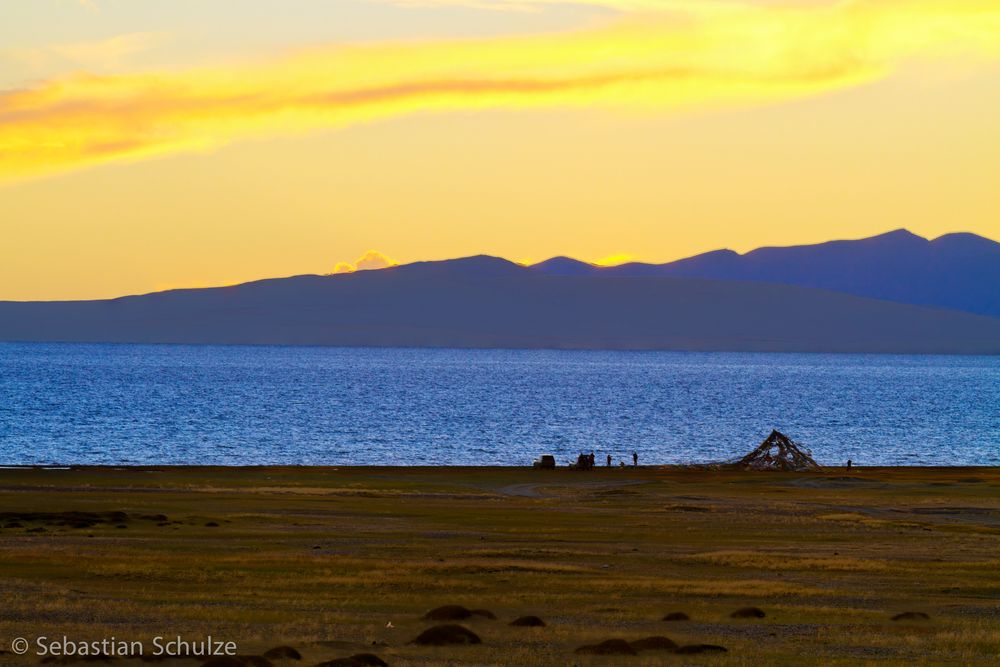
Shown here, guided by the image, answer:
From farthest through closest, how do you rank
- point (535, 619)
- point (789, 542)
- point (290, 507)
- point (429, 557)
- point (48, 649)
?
point (290, 507)
point (789, 542)
point (429, 557)
point (535, 619)
point (48, 649)

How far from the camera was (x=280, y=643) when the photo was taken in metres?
21.9

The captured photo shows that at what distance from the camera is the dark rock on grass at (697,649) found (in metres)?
22.0

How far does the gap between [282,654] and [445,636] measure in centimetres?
319

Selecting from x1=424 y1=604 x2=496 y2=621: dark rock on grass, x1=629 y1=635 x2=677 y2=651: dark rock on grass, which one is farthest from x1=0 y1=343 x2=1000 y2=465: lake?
x1=629 y1=635 x2=677 y2=651: dark rock on grass

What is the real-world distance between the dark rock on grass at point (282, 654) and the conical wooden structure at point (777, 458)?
57.9 meters

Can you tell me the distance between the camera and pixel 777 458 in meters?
76.7

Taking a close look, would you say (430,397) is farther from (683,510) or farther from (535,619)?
(535,619)

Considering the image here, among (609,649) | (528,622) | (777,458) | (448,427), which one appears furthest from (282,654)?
(448,427)

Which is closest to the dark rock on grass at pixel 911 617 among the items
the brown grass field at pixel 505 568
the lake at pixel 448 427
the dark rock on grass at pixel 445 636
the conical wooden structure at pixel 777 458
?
the brown grass field at pixel 505 568

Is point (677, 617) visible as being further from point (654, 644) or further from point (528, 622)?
point (654, 644)

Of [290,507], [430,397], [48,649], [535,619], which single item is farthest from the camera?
[430,397]

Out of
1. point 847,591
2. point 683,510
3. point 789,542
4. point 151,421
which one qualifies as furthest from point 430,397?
point 847,591

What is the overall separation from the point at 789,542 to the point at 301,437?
71334mm

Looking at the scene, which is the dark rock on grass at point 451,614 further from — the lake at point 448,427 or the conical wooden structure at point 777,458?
the lake at point 448,427
